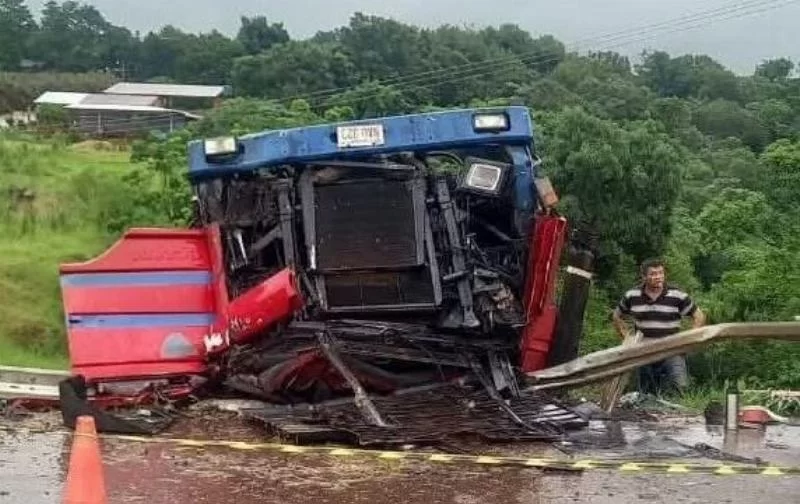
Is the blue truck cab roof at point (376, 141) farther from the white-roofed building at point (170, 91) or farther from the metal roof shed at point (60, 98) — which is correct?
the white-roofed building at point (170, 91)

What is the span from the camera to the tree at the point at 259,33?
90.4 meters

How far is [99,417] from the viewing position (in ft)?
23.9

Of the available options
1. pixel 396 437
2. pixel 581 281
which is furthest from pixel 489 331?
pixel 396 437

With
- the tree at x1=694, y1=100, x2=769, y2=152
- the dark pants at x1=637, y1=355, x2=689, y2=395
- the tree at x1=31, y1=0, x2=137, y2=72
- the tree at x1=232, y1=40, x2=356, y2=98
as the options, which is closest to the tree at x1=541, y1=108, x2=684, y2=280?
the dark pants at x1=637, y1=355, x2=689, y2=395

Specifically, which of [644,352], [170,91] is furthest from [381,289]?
[170,91]

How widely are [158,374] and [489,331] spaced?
2.20 meters

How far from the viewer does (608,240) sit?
25.8 metres

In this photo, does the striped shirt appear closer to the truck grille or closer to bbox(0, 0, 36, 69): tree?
the truck grille

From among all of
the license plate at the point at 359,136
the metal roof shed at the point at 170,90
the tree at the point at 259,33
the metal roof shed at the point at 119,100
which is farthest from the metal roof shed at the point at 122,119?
the license plate at the point at 359,136

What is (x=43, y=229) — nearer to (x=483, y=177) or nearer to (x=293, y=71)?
(x=483, y=177)

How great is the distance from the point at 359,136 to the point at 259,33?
3333 inches

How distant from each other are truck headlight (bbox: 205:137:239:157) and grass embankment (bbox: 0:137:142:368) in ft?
34.3

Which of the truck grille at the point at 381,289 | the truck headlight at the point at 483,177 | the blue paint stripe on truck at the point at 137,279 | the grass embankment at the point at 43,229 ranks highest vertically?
the truck headlight at the point at 483,177

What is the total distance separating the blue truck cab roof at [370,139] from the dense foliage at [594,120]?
13.3ft
